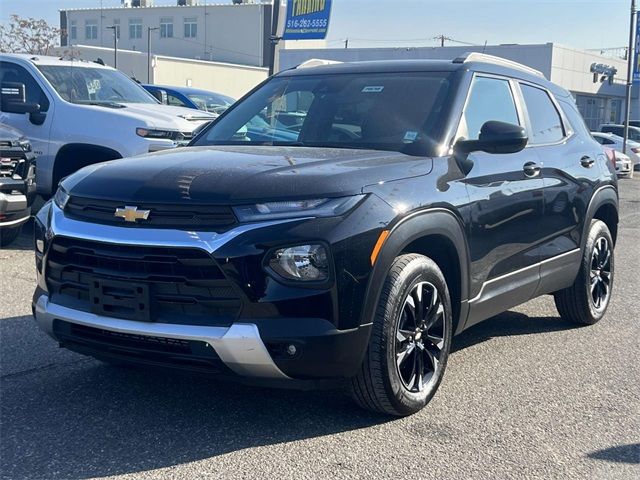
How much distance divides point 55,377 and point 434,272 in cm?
222

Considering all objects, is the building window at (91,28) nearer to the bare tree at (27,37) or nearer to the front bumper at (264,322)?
the bare tree at (27,37)

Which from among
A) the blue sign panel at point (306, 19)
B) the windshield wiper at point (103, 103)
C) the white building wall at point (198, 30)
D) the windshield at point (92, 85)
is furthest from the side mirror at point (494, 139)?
the white building wall at point (198, 30)

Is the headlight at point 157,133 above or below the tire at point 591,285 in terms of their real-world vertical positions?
above

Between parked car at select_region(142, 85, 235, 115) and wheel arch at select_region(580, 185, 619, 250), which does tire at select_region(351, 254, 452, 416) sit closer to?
wheel arch at select_region(580, 185, 619, 250)

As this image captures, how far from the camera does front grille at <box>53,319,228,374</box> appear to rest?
3582 mm

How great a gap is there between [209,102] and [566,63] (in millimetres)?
32393

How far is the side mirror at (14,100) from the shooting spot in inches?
341

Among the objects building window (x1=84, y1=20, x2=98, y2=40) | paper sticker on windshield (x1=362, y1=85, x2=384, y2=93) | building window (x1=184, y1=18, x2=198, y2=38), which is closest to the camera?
paper sticker on windshield (x1=362, y1=85, x2=384, y2=93)

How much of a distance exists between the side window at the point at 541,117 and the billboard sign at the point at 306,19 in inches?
405

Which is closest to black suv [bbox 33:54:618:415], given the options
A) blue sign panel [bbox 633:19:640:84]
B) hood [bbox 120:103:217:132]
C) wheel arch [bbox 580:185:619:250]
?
wheel arch [bbox 580:185:619:250]

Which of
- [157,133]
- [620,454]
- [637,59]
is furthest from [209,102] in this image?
[637,59]

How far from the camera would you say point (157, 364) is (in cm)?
371

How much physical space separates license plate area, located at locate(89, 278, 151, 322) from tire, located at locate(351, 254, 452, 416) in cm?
105

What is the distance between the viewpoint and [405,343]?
4.07 metres
